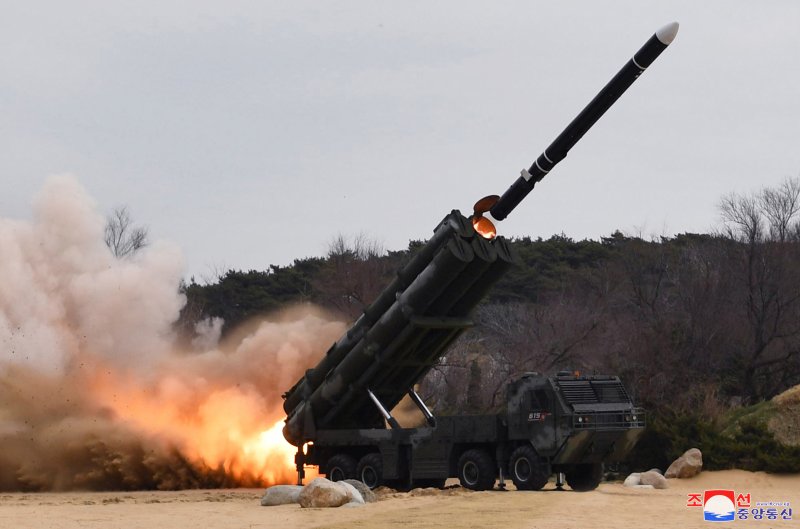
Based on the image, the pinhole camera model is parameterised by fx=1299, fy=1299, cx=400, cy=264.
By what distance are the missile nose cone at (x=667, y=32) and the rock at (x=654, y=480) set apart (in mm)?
9172

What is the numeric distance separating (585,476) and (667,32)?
8.82 m

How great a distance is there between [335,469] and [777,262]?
27473mm

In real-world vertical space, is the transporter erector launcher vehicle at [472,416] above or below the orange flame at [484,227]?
below

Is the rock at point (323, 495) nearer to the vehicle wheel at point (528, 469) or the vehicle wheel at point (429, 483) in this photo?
the vehicle wheel at point (528, 469)

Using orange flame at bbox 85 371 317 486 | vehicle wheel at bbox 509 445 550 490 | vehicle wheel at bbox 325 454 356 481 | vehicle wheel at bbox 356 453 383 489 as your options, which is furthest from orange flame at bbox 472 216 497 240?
orange flame at bbox 85 371 317 486

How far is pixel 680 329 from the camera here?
4228 cm

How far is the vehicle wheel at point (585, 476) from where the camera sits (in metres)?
25.7

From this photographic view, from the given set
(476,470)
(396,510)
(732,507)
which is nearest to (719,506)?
(732,507)

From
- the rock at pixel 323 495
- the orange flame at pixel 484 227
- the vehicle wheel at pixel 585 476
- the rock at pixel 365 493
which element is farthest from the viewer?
the vehicle wheel at pixel 585 476

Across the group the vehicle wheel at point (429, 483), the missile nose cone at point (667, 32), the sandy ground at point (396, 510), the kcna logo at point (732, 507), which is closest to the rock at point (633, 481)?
the sandy ground at point (396, 510)

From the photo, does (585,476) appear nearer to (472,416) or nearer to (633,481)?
(633,481)

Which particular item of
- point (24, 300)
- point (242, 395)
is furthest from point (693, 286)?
point (24, 300)

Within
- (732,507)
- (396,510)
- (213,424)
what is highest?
(213,424)

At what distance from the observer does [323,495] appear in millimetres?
21781
